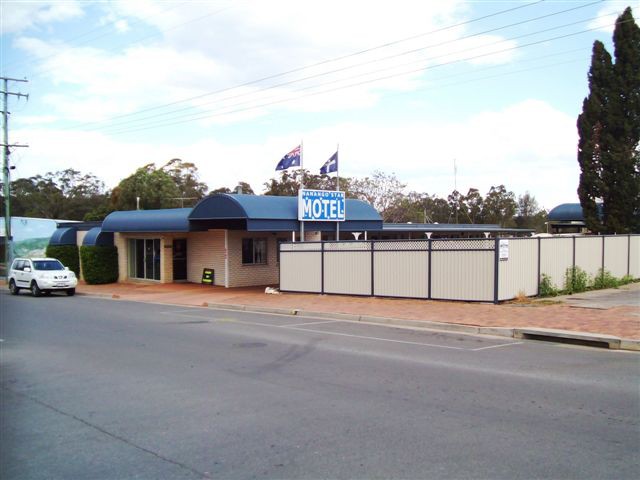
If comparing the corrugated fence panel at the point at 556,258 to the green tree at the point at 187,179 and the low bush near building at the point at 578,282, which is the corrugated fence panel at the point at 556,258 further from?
the green tree at the point at 187,179

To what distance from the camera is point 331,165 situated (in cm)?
2633

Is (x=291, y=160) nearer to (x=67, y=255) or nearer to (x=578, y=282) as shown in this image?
(x=578, y=282)

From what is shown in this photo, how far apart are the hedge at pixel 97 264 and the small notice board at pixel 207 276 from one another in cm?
697

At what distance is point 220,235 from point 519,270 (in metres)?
15.7

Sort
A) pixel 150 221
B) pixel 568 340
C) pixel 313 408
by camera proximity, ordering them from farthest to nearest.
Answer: pixel 150 221 < pixel 568 340 < pixel 313 408

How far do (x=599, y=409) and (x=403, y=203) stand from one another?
5250 cm

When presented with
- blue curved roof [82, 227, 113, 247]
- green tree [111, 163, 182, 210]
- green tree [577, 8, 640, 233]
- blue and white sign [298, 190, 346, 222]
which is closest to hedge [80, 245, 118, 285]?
blue curved roof [82, 227, 113, 247]

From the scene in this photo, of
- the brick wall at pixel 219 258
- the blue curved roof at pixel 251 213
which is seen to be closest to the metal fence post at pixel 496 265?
the blue curved roof at pixel 251 213

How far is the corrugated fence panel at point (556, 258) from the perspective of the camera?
67.9 feet

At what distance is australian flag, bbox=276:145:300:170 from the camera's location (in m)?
25.5

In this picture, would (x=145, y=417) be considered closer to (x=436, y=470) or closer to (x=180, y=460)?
(x=180, y=460)

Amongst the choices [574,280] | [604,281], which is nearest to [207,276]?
[574,280]

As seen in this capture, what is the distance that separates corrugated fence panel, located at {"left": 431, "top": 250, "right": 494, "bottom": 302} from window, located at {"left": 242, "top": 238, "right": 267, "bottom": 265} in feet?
42.0

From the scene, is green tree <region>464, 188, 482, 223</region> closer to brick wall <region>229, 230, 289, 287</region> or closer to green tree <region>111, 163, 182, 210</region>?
green tree <region>111, 163, 182, 210</region>
